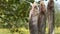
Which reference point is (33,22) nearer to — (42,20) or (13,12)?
(42,20)

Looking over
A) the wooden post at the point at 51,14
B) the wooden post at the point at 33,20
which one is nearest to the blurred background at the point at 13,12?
the wooden post at the point at 33,20

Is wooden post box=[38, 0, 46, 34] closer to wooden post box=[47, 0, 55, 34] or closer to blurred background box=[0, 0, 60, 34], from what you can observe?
wooden post box=[47, 0, 55, 34]

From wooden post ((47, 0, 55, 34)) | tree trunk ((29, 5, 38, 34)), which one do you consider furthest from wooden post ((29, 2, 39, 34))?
wooden post ((47, 0, 55, 34))

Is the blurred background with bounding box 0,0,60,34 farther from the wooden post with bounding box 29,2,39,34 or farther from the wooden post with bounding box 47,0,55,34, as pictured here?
the wooden post with bounding box 47,0,55,34

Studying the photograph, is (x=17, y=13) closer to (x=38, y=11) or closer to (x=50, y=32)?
(x=38, y=11)

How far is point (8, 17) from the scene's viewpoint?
0.96 m

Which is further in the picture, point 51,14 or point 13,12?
point 51,14

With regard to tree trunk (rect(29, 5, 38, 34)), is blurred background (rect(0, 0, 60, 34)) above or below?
above

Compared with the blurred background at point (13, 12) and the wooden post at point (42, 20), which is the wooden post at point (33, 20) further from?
the blurred background at point (13, 12)

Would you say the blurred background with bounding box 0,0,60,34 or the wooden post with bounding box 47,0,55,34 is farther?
the wooden post with bounding box 47,0,55,34

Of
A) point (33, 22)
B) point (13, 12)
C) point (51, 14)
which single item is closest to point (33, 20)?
point (33, 22)

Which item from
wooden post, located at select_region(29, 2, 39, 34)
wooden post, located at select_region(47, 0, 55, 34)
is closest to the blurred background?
wooden post, located at select_region(29, 2, 39, 34)

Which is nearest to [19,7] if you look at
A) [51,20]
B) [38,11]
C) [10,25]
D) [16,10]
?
[16,10]

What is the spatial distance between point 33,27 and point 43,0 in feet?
0.95
